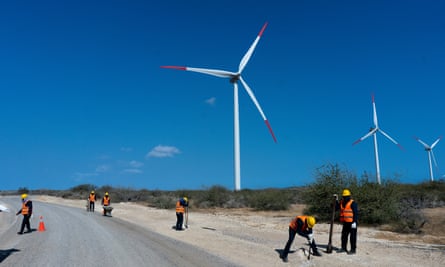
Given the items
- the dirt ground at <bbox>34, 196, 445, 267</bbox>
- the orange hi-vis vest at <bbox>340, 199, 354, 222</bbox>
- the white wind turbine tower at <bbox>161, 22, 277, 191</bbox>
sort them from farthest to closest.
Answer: the white wind turbine tower at <bbox>161, 22, 277, 191</bbox> < the orange hi-vis vest at <bbox>340, 199, 354, 222</bbox> < the dirt ground at <bbox>34, 196, 445, 267</bbox>

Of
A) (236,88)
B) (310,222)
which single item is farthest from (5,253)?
(236,88)

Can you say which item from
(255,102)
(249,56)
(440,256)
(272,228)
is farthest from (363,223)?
(249,56)

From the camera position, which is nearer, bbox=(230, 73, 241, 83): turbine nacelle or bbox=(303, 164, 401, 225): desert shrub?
bbox=(303, 164, 401, 225): desert shrub

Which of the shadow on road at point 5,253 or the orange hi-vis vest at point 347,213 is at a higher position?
the orange hi-vis vest at point 347,213

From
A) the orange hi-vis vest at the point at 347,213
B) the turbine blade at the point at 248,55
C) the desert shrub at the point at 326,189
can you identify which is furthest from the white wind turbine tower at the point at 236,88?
the orange hi-vis vest at the point at 347,213

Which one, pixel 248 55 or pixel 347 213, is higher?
pixel 248 55

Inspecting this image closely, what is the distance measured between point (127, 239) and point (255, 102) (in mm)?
24803

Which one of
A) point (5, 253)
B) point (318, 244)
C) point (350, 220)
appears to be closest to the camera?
point (350, 220)

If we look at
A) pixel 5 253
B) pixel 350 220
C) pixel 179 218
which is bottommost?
pixel 5 253

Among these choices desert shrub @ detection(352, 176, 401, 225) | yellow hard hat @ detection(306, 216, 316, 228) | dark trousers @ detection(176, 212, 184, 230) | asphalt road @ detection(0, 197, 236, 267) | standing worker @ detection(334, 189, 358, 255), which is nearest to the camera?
yellow hard hat @ detection(306, 216, 316, 228)

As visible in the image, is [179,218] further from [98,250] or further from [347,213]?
[347,213]

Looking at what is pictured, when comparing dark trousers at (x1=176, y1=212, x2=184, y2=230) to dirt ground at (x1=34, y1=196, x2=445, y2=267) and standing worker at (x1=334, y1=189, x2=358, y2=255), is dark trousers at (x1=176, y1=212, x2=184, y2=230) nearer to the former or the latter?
dirt ground at (x1=34, y1=196, x2=445, y2=267)

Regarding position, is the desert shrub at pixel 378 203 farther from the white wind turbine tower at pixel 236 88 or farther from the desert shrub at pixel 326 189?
the white wind turbine tower at pixel 236 88

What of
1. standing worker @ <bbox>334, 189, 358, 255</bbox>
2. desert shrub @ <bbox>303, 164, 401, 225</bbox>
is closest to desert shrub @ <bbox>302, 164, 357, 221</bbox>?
desert shrub @ <bbox>303, 164, 401, 225</bbox>
